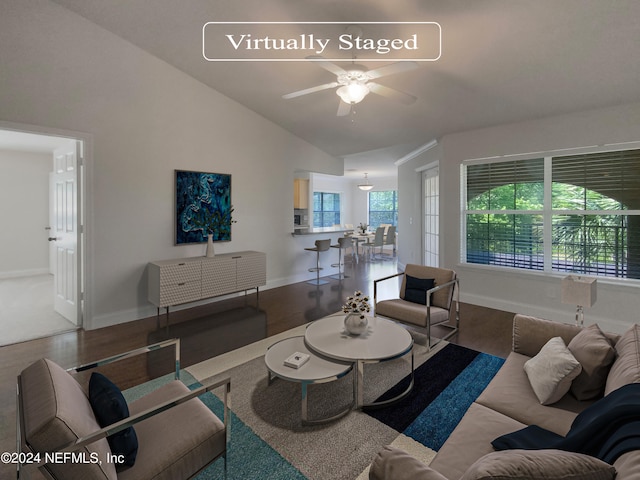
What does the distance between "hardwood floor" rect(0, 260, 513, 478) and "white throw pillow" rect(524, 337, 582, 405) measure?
1.44 meters

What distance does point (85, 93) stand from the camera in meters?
3.66

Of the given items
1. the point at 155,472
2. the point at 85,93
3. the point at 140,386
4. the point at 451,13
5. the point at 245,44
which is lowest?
the point at 140,386

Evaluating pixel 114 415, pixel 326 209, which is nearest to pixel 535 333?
pixel 114 415

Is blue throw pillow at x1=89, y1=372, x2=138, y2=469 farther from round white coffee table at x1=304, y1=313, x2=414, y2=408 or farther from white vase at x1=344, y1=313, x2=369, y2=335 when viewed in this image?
white vase at x1=344, y1=313, x2=369, y2=335

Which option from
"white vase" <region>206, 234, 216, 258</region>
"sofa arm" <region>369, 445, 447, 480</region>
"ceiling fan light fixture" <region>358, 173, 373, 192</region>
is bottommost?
"sofa arm" <region>369, 445, 447, 480</region>

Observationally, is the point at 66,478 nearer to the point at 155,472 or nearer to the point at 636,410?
the point at 155,472

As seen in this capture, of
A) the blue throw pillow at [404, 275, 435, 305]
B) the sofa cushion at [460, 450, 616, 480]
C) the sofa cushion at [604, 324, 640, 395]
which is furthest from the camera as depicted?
the blue throw pillow at [404, 275, 435, 305]

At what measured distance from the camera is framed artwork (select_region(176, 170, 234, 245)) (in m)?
Answer: 4.58

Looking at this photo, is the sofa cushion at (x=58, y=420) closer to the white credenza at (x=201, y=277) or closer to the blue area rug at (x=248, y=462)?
the blue area rug at (x=248, y=462)

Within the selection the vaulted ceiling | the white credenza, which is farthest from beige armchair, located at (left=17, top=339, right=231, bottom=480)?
the vaulted ceiling

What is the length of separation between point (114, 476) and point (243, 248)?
4.34 metres

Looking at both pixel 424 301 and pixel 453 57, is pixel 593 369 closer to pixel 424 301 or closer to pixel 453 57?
pixel 424 301

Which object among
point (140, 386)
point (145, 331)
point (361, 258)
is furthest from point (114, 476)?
point (361, 258)

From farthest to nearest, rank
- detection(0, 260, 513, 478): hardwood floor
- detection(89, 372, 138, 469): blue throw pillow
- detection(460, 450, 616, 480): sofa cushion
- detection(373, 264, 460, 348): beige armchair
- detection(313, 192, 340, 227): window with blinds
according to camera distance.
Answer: detection(313, 192, 340, 227): window with blinds
detection(373, 264, 460, 348): beige armchair
detection(0, 260, 513, 478): hardwood floor
detection(89, 372, 138, 469): blue throw pillow
detection(460, 450, 616, 480): sofa cushion
